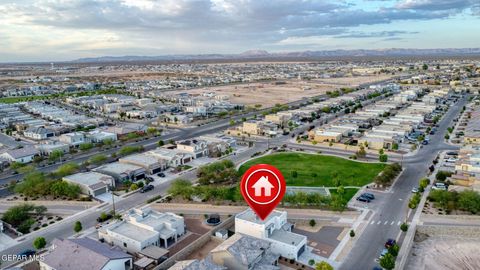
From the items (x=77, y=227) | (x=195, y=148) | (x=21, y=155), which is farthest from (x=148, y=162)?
(x=21, y=155)

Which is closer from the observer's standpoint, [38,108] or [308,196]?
[308,196]

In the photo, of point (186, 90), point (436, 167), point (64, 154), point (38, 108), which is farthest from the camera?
point (186, 90)

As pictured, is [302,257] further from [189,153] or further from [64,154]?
[64,154]

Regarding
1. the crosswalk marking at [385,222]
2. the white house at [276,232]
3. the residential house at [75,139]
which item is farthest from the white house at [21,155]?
the crosswalk marking at [385,222]

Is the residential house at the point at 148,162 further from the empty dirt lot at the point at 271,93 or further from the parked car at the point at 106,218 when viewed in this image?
the empty dirt lot at the point at 271,93

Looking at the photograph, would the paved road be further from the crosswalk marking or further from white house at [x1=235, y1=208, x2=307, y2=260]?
white house at [x1=235, y1=208, x2=307, y2=260]

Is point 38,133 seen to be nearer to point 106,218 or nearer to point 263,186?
point 106,218

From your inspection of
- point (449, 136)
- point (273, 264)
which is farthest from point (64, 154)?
point (449, 136)

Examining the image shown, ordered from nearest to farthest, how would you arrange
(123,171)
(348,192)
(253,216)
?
1. (253,216)
2. (348,192)
3. (123,171)
